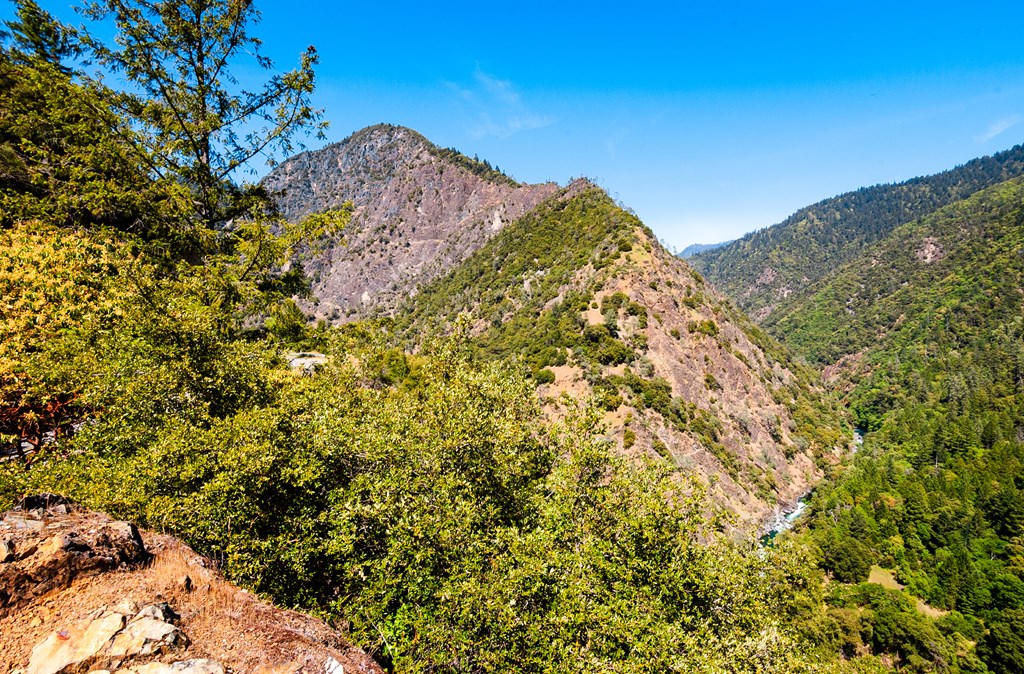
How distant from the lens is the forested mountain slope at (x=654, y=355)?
62781mm

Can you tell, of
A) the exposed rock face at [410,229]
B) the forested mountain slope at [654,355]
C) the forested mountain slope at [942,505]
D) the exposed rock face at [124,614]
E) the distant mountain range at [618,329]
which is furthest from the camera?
the exposed rock face at [410,229]

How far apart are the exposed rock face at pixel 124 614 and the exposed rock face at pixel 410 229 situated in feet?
483

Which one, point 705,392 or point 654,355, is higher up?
point 654,355

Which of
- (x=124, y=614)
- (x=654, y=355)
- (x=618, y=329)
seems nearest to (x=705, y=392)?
(x=654, y=355)

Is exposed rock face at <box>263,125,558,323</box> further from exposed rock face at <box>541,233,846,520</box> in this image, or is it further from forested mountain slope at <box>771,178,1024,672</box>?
forested mountain slope at <box>771,178,1024,672</box>

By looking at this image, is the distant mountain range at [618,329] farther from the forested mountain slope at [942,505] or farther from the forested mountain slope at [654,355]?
the forested mountain slope at [942,505]

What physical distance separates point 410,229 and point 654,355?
127775 millimetres

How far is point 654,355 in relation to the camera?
234ft

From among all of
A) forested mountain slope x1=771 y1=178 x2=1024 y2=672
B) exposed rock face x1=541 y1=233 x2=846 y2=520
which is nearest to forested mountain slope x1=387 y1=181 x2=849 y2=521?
exposed rock face x1=541 y1=233 x2=846 y2=520

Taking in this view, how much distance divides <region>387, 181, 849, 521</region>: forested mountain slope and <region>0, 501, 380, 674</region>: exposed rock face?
1398 inches

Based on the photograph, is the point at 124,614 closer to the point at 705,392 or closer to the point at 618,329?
the point at 618,329

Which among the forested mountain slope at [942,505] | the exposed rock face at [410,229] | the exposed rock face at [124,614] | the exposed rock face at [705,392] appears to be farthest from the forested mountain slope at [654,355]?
the exposed rock face at [410,229]

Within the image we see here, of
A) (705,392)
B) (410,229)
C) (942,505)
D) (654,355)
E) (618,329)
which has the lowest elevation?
(942,505)

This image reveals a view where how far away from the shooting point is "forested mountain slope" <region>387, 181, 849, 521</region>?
2472 inches
